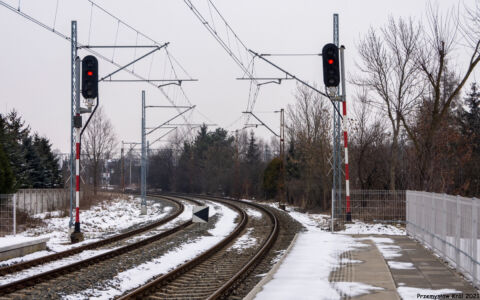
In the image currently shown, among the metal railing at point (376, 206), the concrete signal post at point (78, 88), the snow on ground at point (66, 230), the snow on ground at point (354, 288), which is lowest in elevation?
the snow on ground at point (66, 230)

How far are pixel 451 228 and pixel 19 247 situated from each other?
1137 cm

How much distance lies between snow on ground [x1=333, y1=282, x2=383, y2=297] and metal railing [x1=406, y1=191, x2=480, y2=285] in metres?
1.89

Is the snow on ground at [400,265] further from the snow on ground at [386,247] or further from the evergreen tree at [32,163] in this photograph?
the evergreen tree at [32,163]

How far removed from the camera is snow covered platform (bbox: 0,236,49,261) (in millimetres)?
15492

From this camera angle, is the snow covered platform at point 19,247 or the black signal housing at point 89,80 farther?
the black signal housing at point 89,80

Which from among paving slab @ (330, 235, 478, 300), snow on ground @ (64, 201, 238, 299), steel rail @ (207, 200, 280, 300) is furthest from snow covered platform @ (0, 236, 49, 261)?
paving slab @ (330, 235, 478, 300)

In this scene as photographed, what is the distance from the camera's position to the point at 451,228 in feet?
42.4

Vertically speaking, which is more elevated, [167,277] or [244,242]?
[167,277]

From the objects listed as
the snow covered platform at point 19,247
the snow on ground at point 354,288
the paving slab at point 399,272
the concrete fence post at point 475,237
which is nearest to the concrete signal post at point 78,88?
the snow covered platform at point 19,247

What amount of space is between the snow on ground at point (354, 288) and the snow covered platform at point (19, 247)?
29.7 feet

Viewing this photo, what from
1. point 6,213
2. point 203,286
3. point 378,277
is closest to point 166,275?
point 203,286

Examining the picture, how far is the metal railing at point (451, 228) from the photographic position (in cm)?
1057

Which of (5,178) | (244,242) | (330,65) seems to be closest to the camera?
(244,242)

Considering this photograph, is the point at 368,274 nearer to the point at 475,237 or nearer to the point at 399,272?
the point at 399,272
